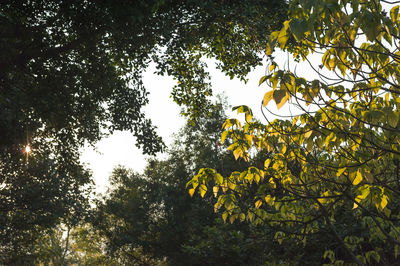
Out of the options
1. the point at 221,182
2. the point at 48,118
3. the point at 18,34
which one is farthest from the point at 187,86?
the point at 221,182

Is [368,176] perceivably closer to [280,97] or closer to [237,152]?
[280,97]

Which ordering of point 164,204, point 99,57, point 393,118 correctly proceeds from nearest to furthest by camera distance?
point 393,118 < point 99,57 < point 164,204

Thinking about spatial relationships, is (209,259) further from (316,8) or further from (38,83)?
Result: (316,8)

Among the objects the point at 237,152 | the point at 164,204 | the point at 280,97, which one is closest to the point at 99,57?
the point at 237,152

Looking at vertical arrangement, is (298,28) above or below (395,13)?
below

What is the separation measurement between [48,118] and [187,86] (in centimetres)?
455

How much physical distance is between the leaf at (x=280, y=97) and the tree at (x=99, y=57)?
550 centimetres

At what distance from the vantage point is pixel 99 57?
967 cm

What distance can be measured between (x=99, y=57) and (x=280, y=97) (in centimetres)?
839

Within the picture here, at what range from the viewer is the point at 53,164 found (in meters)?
16.0

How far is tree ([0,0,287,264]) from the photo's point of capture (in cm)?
829

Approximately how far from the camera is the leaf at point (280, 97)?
2387 millimetres

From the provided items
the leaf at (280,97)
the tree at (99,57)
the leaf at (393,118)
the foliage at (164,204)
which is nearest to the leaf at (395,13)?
the leaf at (393,118)

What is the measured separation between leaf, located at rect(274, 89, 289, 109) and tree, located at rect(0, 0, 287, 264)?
550 centimetres
